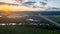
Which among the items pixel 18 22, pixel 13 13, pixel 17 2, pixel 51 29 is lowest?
pixel 51 29

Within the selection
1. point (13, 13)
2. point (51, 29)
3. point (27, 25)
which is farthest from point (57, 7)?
point (13, 13)

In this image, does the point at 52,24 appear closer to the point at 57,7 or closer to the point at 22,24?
the point at 57,7

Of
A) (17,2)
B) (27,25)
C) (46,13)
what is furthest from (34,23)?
(17,2)

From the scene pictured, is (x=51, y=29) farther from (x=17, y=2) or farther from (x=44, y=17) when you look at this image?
(x=17, y=2)

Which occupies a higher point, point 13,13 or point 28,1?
point 28,1

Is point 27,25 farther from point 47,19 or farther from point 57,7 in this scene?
point 57,7

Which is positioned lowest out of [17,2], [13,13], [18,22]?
[18,22]

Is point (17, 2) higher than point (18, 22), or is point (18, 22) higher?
point (17, 2)
